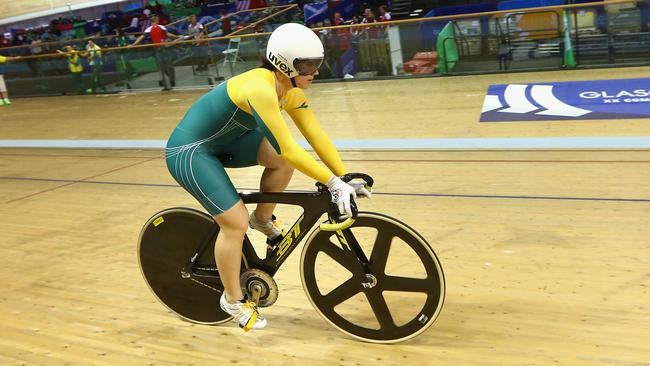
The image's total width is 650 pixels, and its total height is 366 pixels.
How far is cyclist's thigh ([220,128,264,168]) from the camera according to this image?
2734 millimetres

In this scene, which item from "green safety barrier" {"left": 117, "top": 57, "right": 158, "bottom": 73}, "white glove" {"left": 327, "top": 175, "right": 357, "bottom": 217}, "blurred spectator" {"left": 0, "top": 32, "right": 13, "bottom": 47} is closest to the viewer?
"white glove" {"left": 327, "top": 175, "right": 357, "bottom": 217}

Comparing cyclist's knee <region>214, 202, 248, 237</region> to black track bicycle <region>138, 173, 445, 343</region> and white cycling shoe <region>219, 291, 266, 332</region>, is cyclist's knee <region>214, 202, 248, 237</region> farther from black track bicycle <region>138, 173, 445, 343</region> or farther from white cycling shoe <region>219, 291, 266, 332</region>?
white cycling shoe <region>219, 291, 266, 332</region>

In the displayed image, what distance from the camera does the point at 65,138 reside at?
356 inches

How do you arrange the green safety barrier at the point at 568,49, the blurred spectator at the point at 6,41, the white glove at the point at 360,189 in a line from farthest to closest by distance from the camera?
1. the blurred spectator at the point at 6,41
2. the green safety barrier at the point at 568,49
3. the white glove at the point at 360,189

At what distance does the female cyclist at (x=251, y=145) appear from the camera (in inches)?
92.0

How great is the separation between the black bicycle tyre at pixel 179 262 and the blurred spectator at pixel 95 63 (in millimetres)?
10834

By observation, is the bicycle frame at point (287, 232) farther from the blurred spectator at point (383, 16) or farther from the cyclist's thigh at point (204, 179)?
the blurred spectator at point (383, 16)

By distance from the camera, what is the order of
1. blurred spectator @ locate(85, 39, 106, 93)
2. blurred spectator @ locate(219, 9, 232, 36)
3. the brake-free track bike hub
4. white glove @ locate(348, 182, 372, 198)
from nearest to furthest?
white glove @ locate(348, 182, 372, 198) < the brake-free track bike hub < blurred spectator @ locate(85, 39, 106, 93) < blurred spectator @ locate(219, 9, 232, 36)

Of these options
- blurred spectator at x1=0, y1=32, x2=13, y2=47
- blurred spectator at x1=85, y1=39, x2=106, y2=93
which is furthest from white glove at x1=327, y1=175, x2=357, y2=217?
blurred spectator at x1=0, y1=32, x2=13, y2=47

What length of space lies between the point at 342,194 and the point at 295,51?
540 millimetres

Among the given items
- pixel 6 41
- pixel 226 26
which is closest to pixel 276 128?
pixel 226 26

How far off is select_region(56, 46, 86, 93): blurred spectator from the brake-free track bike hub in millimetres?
11723

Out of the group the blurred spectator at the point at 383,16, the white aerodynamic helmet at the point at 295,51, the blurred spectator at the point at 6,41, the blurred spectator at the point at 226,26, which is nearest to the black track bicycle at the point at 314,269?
the white aerodynamic helmet at the point at 295,51

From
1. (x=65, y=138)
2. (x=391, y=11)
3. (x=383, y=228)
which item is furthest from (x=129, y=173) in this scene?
(x=391, y=11)
